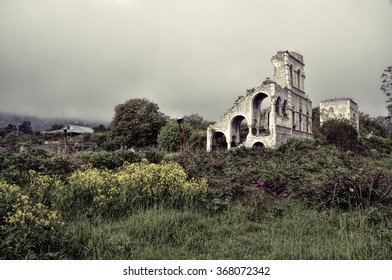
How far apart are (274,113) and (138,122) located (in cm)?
2317

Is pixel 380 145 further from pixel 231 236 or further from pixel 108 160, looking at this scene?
pixel 231 236

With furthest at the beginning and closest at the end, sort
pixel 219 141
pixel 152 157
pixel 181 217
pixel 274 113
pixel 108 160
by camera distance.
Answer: pixel 219 141 → pixel 274 113 → pixel 152 157 → pixel 108 160 → pixel 181 217

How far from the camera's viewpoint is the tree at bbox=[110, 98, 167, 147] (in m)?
44.2

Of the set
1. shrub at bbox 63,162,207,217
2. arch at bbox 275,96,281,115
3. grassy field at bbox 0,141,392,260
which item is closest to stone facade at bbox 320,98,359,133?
arch at bbox 275,96,281,115

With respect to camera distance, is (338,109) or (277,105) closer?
(277,105)

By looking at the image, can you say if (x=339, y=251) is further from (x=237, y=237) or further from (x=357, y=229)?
(x=237, y=237)

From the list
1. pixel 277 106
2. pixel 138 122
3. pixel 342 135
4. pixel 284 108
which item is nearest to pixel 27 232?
pixel 277 106

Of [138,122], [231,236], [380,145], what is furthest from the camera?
[138,122]

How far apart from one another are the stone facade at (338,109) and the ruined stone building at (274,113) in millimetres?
12685

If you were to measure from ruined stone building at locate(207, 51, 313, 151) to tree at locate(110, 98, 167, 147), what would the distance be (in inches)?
590

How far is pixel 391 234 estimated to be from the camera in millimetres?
4531

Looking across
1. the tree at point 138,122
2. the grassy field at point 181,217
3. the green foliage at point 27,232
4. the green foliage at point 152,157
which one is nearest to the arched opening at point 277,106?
the tree at point 138,122

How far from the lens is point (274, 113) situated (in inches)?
1110

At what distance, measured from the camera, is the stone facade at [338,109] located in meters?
45.3
